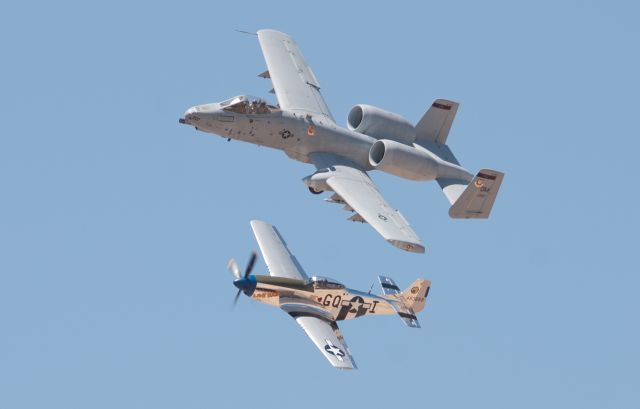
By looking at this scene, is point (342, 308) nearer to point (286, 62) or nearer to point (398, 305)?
point (398, 305)

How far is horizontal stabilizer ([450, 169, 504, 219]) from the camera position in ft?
281

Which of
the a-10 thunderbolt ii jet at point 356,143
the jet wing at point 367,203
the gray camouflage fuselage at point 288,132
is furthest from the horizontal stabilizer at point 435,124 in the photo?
the jet wing at point 367,203

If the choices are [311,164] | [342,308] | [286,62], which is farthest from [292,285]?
[286,62]

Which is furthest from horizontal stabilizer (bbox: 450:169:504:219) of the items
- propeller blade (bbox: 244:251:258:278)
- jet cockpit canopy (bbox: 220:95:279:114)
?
propeller blade (bbox: 244:251:258:278)

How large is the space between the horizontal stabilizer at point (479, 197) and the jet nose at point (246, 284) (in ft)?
37.8

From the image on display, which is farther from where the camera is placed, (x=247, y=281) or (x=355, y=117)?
(x=355, y=117)

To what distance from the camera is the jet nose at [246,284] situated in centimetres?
7894

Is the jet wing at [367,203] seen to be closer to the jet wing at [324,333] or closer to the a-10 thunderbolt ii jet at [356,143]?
the a-10 thunderbolt ii jet at [356,143]

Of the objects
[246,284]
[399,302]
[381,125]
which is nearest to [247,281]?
[246,284]

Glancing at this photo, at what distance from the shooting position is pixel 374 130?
296ft

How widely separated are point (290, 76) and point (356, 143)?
20.6 ft

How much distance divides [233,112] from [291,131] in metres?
2.81

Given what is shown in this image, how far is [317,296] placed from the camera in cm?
8025

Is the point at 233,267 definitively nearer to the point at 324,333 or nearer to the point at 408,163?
the point at 324,333
